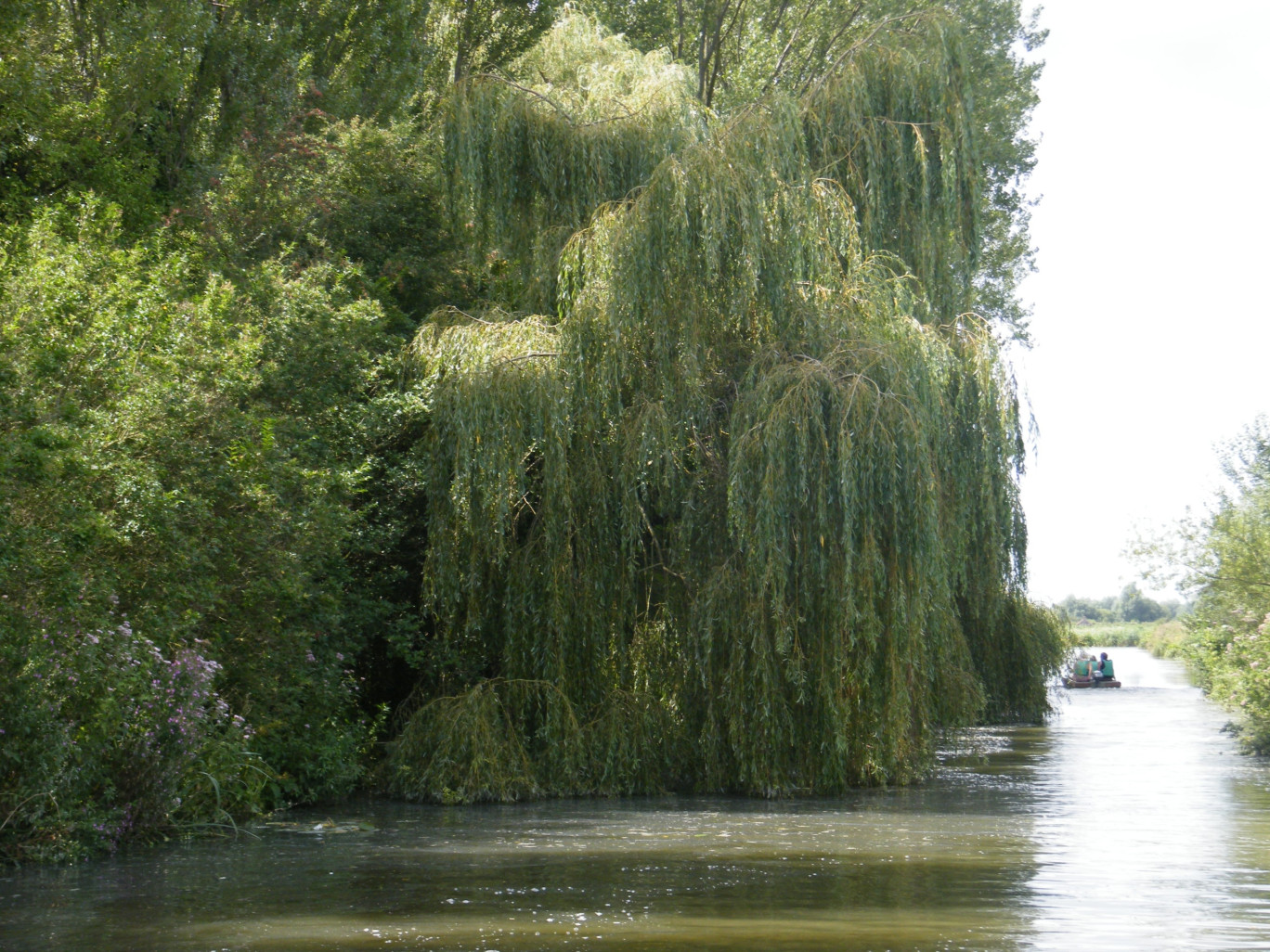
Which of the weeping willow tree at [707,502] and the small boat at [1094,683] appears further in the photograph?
the small boat at [1094,683]

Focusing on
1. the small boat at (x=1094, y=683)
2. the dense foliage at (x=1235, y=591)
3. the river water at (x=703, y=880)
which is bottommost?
the river water at (x=703, y=880)

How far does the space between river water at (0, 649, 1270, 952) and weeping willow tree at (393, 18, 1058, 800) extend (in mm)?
862

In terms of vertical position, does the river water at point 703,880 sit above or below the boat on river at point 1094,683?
below

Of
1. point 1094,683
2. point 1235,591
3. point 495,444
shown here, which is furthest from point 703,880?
point 1094,683

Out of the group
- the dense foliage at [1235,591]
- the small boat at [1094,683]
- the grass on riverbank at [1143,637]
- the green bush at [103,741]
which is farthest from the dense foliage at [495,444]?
the grass on riverbank at [1143,637]

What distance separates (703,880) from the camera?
1005cm

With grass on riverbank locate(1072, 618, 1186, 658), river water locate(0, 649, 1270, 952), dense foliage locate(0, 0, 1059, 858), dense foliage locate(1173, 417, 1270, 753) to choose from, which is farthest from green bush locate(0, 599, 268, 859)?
grass on riverbank locate(1072, 618, 1186, 658)

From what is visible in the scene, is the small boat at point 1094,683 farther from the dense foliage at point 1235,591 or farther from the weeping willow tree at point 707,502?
the weeping willow tree at point 707,502

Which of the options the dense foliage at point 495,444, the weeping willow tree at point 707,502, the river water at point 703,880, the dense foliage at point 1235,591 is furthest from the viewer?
the dense foliage at point 1235,591

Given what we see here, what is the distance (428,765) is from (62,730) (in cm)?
502

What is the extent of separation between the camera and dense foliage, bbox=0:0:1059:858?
40.2 ft

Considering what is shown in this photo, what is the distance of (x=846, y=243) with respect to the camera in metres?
16.4

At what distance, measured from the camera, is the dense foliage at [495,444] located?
40.2 ft

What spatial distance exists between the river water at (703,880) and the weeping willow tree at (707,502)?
86cm
